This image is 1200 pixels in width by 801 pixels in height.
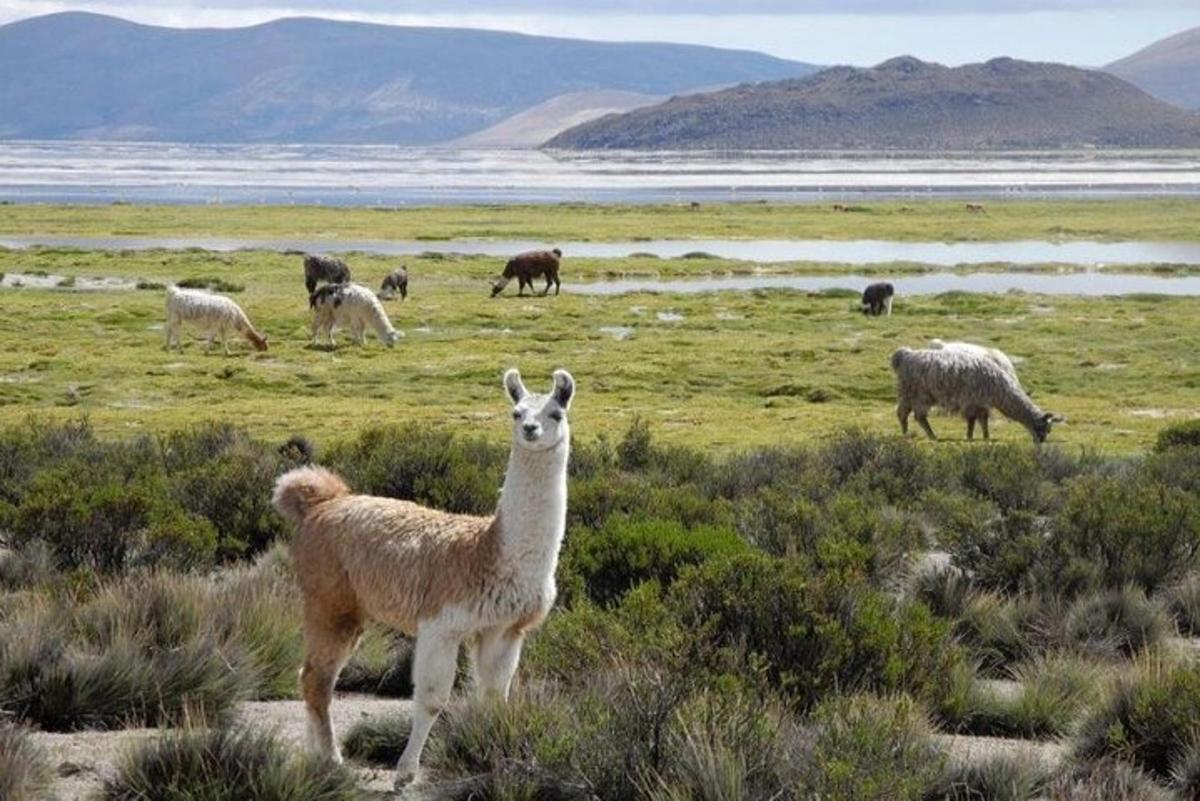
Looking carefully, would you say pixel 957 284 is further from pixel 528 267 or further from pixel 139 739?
pixel 139 739

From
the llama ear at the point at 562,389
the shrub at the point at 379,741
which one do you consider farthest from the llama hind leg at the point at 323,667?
the llama ear at the point at 562,389

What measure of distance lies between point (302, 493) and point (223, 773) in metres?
1.53

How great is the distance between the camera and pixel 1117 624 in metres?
9.76

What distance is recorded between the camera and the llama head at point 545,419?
6070 millimetres

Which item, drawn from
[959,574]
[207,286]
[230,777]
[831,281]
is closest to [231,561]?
[959,574]

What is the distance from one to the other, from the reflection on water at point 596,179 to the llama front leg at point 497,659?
9144 centimetres

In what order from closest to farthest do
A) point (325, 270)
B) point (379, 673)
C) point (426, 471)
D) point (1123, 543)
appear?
point (379, 673) → point (1123, 543) → point (426, 471) → point (325, 270)

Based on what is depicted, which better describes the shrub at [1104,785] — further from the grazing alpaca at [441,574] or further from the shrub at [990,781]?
the grazing alpaca at [441,574]

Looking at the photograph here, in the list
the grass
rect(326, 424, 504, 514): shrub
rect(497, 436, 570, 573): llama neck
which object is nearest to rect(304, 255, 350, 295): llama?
the grass

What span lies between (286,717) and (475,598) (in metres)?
1.83

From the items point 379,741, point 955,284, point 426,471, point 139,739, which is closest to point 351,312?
point 426,471

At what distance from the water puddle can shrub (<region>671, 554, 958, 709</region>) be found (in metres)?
31.1

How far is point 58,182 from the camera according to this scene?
133875 mm

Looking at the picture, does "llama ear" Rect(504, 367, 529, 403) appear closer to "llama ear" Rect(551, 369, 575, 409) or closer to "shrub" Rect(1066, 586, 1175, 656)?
"llama ear" Rect(551, 369, 575, 409)
